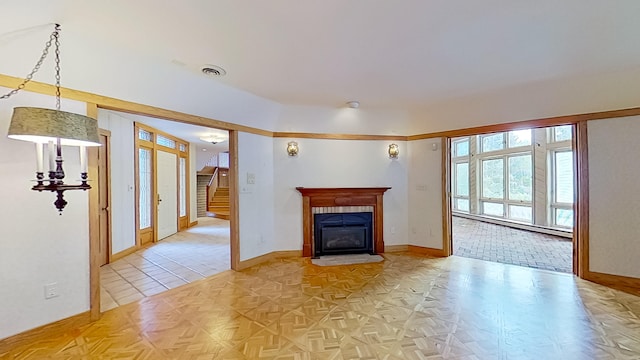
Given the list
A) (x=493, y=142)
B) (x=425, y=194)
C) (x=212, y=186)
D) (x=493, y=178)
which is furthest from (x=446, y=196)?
(x=212, y=186)

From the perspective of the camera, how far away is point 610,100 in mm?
3297

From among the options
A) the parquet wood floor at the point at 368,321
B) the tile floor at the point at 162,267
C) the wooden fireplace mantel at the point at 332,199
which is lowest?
the parquet wood floor at the point at 368,321

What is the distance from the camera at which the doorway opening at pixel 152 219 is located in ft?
12.3

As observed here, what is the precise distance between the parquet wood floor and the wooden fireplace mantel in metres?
1.05

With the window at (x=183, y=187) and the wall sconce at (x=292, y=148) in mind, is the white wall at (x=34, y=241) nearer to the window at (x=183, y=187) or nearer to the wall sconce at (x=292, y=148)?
the wall sconce at (x=292, y=148)

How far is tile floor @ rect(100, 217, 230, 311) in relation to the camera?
3.29m

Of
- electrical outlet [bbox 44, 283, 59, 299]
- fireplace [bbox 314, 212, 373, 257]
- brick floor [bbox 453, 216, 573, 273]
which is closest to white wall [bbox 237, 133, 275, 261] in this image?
fireplace [bbox 314, 212, 373, 257]

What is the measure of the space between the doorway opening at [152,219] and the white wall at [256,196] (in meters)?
0.55

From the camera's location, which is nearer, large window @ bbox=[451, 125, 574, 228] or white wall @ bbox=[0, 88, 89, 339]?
white wall @ bbox=[0, 88, 89, 339]

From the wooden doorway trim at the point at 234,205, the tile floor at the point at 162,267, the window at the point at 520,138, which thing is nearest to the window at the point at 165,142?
the tile floor at the point at 162,267

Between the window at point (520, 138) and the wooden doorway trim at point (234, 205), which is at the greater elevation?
the window at point (520, 138)

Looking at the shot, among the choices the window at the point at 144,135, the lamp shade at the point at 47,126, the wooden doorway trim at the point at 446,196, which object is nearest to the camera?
the lamp shade at the point at 47,126

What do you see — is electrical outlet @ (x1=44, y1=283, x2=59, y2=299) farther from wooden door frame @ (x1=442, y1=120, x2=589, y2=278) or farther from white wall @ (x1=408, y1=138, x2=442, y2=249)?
wooden door frame @ (x1=442, y1=120, x2=589, y2=278)

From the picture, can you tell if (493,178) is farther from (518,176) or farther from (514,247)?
(514,247)
